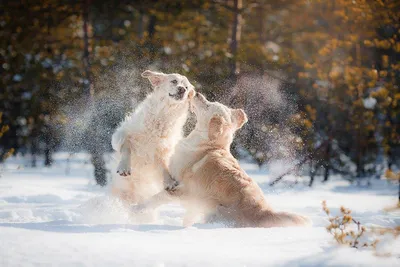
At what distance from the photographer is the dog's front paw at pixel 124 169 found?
5.52 m

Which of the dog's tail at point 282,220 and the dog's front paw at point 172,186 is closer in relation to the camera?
the dog's tail at point 282,220

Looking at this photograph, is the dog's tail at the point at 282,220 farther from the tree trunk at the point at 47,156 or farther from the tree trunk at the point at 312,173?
the tree trunk at the point at 47,156

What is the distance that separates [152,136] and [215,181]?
3.96 ft

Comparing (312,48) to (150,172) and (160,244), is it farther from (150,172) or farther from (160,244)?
(160,244)

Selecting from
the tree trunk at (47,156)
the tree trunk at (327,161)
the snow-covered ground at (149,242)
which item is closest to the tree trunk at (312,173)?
the tree trunk at (327,161)

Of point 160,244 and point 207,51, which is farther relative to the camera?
point 207,51

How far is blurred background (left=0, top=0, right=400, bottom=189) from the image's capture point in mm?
10359

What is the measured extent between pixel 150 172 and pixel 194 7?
6674 millimetres

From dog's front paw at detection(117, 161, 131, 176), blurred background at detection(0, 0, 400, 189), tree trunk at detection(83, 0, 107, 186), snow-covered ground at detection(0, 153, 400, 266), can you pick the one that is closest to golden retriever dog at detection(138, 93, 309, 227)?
snow-covered ground at detection(0, 153, 400, 266)

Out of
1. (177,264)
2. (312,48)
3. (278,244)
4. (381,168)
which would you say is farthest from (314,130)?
(312,48)

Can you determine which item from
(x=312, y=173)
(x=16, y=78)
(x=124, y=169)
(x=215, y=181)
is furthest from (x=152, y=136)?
(x=16, y=78)

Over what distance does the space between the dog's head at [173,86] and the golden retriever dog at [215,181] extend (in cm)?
19

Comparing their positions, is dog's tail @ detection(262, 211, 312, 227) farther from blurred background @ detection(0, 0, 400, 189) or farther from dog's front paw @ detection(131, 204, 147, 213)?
blurred background @ detection(0, 0, 400, 189)

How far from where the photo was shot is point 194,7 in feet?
38.1
